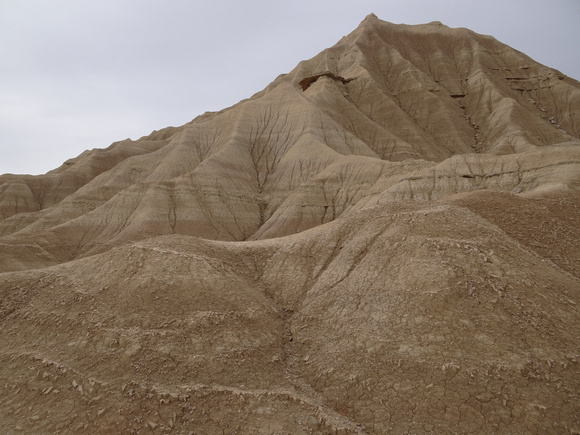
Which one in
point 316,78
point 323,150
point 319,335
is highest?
point 316,78

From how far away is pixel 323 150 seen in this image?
160 ft

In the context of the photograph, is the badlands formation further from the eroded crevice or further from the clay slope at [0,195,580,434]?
the eroded crevice

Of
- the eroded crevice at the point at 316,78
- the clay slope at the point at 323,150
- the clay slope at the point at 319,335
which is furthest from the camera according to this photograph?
the eroded crevice at the point at 316,78

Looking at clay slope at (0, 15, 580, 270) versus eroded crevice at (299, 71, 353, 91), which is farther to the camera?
eroded crevice at (299, 71, 353, 91)

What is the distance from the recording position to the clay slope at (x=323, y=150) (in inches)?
1581

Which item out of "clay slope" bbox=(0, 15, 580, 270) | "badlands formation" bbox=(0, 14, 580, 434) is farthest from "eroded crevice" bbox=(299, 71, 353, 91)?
"badlands formation" bbox=(0, 14, 580, 434)

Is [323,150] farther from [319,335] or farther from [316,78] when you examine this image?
[319,335]

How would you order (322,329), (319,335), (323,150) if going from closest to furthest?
(319,335)
(322,329)
(323,150)

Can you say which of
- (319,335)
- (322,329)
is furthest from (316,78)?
(319,335)

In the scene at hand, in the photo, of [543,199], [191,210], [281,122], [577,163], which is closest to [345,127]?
[281,122]

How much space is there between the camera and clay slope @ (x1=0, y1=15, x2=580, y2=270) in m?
40.2

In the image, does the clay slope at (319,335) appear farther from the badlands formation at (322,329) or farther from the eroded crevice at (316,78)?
the eroded crevice at (316,78)

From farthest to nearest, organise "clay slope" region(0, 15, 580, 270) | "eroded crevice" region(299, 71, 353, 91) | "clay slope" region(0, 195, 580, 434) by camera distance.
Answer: "eroded crevice" region(299, 71, 353, 91) → "clay slope" region(0, 15, 580, 270) → "clay slope" region(0, 195, 580, 434)

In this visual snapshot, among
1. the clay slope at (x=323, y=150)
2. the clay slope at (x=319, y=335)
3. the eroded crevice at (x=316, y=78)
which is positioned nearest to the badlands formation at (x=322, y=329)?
the clay slope at (x=319, y=335)
